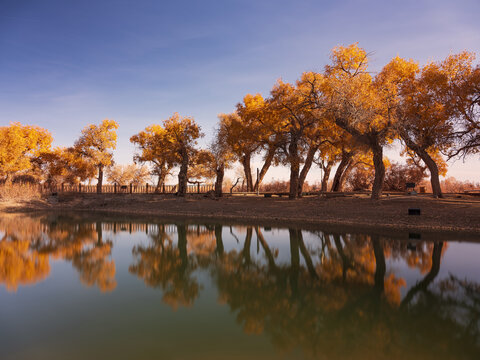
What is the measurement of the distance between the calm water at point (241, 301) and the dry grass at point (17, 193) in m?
27.1

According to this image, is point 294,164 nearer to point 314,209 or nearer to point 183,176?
point 314,209

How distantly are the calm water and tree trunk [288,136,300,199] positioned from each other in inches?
606

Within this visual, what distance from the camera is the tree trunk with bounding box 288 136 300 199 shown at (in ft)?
95.1

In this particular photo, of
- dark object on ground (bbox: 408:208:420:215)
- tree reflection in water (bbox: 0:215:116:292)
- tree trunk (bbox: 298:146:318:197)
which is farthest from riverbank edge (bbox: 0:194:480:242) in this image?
tree reflection in water (bbox: 0:215:116:292)

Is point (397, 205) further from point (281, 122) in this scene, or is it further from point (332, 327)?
point (332, 327)

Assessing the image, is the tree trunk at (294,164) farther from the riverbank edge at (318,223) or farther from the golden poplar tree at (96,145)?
the golden poplar tree at (96,145)

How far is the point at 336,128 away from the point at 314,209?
992 cm

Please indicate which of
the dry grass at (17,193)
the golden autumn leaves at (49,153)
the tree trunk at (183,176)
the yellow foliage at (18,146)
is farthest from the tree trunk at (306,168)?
the yellow foliage at (18,146)

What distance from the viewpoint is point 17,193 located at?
37.3 m

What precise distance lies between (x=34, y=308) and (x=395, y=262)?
A: 11.0 meters

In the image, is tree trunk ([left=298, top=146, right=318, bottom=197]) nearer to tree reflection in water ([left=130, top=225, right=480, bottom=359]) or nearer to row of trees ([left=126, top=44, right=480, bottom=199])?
row of trees ([left=126, top=44, right=480, bottom=199])

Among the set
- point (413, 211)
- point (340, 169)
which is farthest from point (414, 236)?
point (340, 169)

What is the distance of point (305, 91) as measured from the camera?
2769 cm

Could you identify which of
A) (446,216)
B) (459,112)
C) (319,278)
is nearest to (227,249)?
(319,278)
